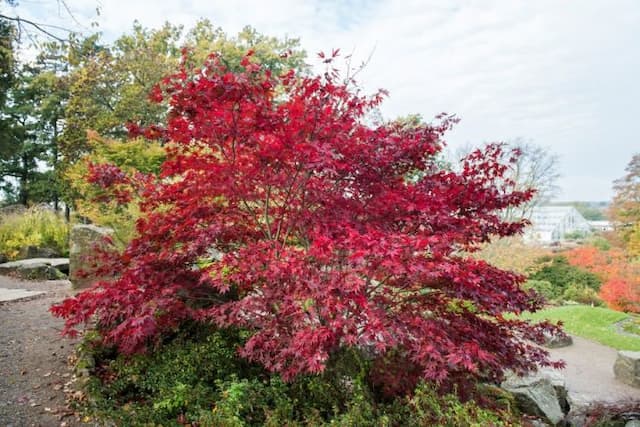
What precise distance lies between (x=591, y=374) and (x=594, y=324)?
343cm

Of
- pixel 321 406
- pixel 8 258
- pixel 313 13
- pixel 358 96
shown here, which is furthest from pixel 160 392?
pixel 8 258

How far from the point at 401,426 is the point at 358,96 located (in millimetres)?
2494

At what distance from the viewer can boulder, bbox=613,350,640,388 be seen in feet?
19.4

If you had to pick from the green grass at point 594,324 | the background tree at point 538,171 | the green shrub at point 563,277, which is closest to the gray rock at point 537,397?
the green grass at point 594,324

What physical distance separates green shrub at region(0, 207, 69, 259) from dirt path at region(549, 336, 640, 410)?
11683 millimetres

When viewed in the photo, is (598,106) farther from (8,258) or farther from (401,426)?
(8,258)

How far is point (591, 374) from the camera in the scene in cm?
645

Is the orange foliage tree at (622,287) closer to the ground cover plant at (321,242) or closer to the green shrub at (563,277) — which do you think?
the green shrub at (563,277)

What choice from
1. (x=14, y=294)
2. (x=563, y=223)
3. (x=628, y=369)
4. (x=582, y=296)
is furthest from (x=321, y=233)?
(x=563, y=223)

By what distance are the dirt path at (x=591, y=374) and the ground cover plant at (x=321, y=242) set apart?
272 cm

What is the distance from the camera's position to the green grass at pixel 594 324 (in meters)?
8.21

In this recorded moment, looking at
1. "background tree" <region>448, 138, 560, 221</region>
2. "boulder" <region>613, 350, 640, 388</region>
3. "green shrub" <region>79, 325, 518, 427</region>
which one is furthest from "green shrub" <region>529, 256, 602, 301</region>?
"green shrub" <region>79, 325, 518, 427</region>

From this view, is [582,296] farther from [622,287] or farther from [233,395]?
[233,395]

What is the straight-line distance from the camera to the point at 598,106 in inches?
320
